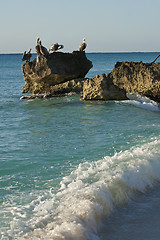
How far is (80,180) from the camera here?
734cm

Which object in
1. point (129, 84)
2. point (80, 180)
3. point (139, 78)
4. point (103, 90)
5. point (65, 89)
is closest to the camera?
point (80, 180)

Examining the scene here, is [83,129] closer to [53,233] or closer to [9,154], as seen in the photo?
[9,154]

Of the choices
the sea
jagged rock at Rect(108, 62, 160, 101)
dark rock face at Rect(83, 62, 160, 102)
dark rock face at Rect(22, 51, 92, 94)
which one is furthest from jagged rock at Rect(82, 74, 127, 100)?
the sea

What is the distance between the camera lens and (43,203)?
250 inches

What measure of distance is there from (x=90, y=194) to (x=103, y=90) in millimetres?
13595

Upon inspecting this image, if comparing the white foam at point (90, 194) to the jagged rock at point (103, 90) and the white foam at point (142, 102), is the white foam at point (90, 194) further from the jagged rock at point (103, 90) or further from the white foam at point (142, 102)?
the jagged rock at point (103, 90)

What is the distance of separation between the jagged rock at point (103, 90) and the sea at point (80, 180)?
17.2 feet

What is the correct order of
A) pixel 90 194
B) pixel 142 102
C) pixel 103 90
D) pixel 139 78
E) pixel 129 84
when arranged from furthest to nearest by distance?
pixel 129 84 < pixel 139 78 < pixel 103 90 < pixel 142 102 < pixel 90 194

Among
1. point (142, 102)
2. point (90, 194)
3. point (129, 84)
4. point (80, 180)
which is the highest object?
point (90, 194)

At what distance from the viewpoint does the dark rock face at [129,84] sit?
19.8 m

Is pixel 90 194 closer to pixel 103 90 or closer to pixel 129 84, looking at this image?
pixel 103 90

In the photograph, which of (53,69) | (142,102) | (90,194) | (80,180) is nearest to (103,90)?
(142,102)

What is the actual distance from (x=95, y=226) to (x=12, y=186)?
228cm

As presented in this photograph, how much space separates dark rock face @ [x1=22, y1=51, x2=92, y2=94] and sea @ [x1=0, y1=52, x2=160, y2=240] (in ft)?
28.2
